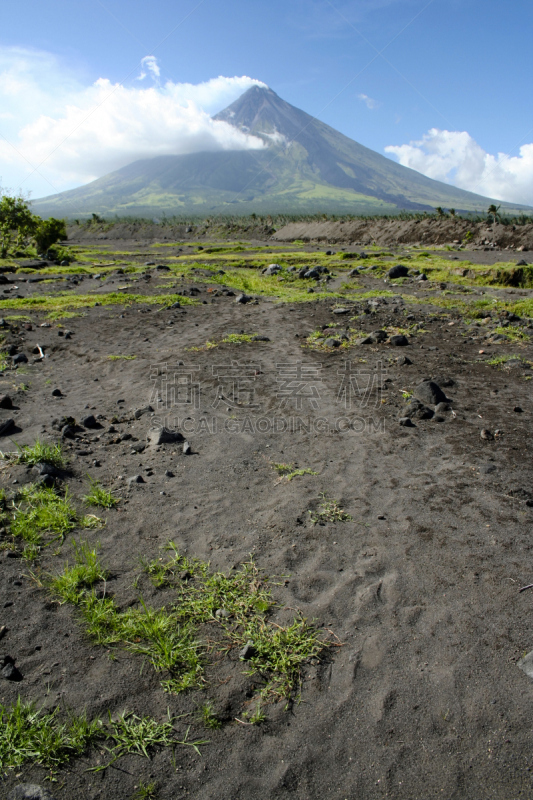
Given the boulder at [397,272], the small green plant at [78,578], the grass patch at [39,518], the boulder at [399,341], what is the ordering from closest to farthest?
1. the small green plant at [78,578]
2. the grass patch at [39,518]
3. the boulder at [399,341]
4. the boulder at [397,272]

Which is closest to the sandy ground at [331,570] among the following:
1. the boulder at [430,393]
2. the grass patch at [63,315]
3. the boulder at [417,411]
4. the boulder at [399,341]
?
the boulder at [417,411]

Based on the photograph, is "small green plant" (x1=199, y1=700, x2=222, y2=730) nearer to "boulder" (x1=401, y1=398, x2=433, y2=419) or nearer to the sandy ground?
the sandy ground

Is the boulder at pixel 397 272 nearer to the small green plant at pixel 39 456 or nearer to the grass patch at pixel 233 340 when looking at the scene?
the grass patch at pixel 233 340

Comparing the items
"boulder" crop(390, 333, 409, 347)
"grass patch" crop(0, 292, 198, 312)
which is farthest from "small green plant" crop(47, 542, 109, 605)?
"grass patch" crop(0, 292, 198, 312)

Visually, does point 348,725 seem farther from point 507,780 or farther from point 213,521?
point 213,521

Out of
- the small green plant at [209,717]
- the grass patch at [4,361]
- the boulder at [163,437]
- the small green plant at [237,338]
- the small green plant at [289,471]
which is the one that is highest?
the small green plant at [237,338]

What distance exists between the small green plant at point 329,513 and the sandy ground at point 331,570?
0.07 meters

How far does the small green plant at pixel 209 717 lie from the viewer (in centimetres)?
251

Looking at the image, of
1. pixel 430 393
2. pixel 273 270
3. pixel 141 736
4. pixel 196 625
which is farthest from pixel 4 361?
pixel 273 270

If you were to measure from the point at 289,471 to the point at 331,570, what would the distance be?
151 cm

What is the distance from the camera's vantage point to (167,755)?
93.3 inches

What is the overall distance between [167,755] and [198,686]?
1.29 ft

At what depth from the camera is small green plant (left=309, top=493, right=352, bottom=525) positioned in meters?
4.17

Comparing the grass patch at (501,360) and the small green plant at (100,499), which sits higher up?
the grass patch at (501,360)
